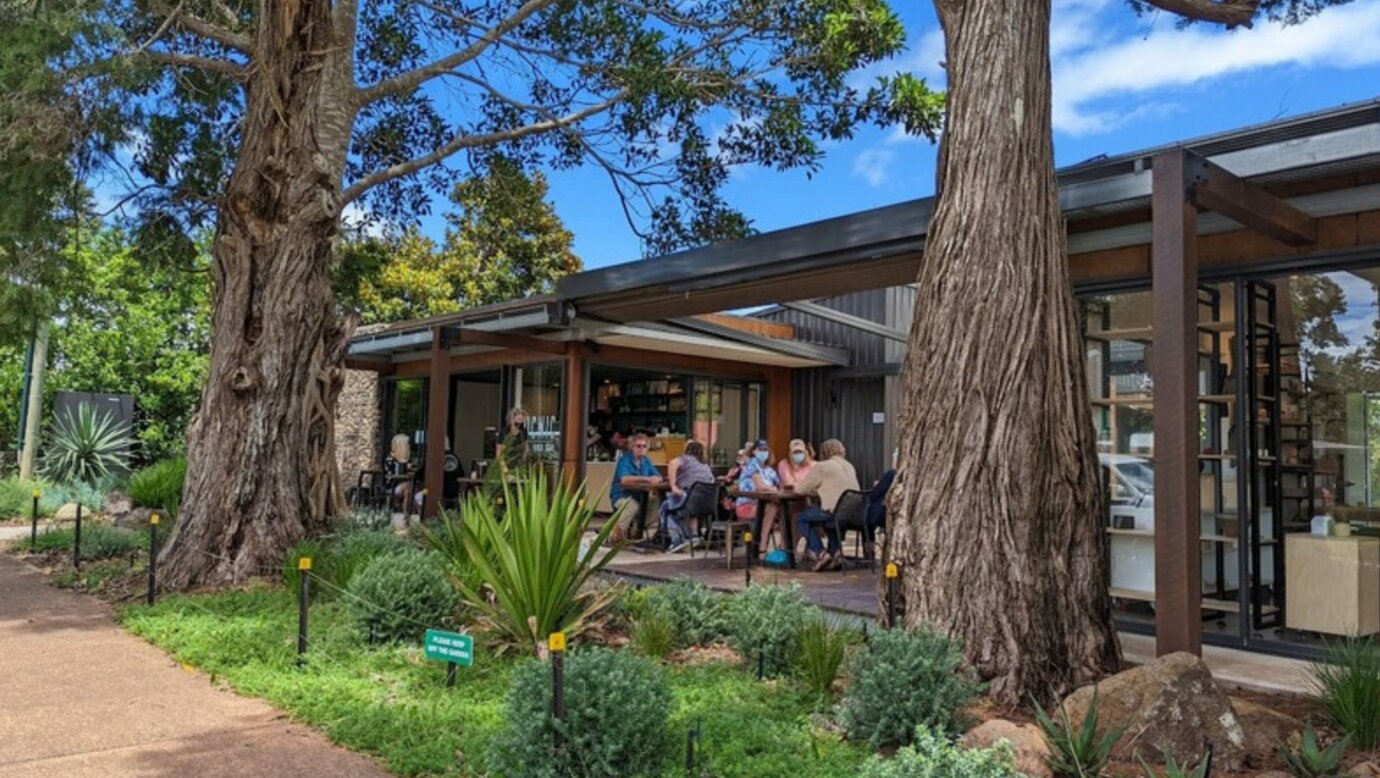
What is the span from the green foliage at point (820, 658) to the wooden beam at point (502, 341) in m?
6.94

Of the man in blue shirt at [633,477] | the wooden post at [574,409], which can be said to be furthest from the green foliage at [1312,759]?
the wooden post at [574,409]

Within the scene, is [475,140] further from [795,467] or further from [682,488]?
[795,467]

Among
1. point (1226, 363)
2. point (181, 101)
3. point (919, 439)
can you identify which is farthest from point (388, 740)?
point (181, 101)

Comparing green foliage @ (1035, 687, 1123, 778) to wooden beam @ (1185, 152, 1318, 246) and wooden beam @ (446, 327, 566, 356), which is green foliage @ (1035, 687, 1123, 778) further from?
wooden beam @ (446, 327, 566, 356)

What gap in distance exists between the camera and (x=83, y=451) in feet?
51.0

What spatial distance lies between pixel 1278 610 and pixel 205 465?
8035 millimetres

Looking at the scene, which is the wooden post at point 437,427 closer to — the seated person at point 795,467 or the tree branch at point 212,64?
the tree branch at point 212,64

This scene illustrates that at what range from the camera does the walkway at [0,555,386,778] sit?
396 centimetres

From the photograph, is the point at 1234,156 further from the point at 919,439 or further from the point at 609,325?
the point at 609,325

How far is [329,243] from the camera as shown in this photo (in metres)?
8.77

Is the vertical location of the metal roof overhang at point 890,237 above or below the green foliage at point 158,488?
above

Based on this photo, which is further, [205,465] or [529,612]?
[205,465]

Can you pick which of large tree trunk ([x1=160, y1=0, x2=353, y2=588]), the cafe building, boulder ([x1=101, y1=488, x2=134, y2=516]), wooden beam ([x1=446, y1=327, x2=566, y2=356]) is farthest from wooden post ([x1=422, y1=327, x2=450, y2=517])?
boulder ([x1=101, y1=488, x2=134, y2=516])

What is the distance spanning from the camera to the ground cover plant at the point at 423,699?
153 inches
